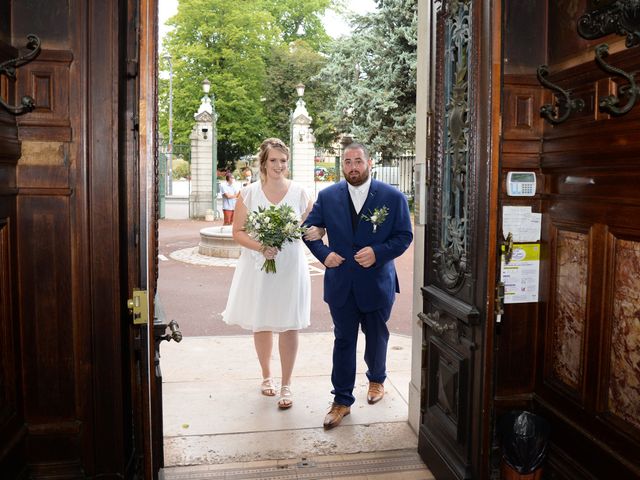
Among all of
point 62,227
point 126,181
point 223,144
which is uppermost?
point 223,144

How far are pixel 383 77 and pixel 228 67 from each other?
1566 centimetres

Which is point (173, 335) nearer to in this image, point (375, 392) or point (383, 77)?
point (375, 392)

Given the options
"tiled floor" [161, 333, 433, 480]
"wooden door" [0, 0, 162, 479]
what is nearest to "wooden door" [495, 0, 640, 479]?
"tiled floor" [161, 333, 433, 480]

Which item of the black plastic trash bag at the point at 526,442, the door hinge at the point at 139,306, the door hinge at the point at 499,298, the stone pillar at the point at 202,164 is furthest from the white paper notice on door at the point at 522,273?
the stone pillar at the point at 202,164

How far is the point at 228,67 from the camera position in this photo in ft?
107

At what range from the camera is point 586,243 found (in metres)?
2.84

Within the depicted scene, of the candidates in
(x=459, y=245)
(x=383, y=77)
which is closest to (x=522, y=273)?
(x=459, y=245)

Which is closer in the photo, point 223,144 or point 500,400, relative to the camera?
point 500,400

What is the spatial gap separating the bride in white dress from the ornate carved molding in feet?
7.76

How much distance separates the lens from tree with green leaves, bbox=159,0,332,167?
32.0 m

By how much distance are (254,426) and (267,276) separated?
1091 millimetres

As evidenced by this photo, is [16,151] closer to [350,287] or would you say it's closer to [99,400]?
[99,400]

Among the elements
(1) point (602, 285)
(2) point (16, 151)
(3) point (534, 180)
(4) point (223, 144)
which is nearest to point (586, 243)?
(1) point (602, 285)

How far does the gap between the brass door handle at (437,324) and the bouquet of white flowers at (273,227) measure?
49.6 inches
